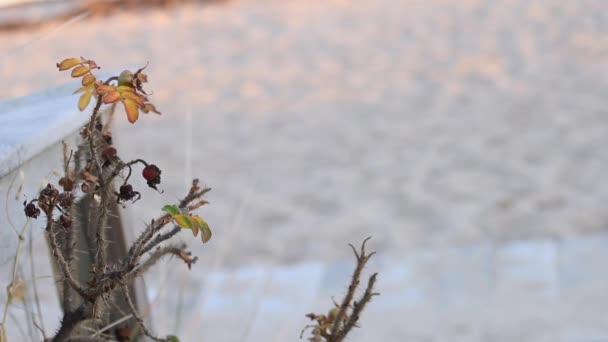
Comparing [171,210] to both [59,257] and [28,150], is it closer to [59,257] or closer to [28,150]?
[59,257]

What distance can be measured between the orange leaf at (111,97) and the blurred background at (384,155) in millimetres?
470

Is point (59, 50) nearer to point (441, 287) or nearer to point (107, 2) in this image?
point (107, 2)

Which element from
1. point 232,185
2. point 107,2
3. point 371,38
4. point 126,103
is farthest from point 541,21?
point 126,103

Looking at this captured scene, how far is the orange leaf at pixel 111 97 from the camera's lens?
65cm

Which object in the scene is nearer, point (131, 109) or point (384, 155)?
point (131, 109)

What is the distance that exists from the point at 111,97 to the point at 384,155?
314 cm

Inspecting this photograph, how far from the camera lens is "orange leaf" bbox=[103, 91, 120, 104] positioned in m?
0.65

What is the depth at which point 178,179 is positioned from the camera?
3652 mm

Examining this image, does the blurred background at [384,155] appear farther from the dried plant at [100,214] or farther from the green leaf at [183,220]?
the green leaf at [183,220]

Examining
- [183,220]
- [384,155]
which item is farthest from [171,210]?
[384,155]

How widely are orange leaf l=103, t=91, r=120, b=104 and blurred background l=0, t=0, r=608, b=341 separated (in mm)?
470

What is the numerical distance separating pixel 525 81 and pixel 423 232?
1499mm

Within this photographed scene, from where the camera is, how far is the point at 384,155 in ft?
12.3

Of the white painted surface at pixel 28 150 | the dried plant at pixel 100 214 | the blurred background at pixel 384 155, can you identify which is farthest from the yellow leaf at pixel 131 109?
the blurred background at pixel 384 155
